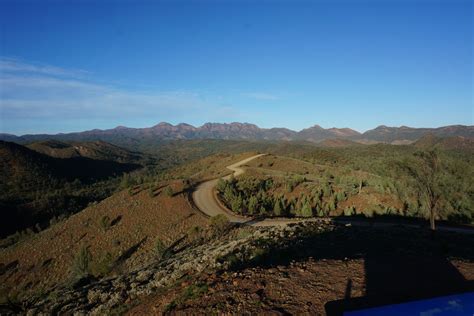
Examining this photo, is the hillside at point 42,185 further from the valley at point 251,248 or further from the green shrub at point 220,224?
the green shrub at point 220,224

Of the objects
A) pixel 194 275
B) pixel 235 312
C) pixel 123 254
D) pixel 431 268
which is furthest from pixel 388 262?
pixel 123 254

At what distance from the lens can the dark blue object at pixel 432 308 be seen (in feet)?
12.2

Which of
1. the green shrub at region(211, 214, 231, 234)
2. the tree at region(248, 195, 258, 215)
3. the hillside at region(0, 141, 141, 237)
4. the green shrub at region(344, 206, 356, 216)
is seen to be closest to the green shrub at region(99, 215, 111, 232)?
the green shrub at region(211, 214, 231, 234)

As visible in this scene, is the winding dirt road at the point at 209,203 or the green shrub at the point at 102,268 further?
the winding dirt road at the point at 209,203

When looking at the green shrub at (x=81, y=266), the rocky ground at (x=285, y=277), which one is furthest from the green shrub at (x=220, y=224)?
the green shrub at (x=81, y=266)

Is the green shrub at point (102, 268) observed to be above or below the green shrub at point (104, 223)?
below

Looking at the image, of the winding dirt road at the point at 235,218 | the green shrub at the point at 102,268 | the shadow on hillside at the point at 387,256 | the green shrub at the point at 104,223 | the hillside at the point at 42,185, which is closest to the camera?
the shadow on hillside at the point at 387,256

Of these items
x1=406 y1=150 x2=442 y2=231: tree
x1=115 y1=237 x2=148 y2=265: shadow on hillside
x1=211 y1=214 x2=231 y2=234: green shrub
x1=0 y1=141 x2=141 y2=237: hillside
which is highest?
x1=406 y1=150 x2=442 y2=231: tree

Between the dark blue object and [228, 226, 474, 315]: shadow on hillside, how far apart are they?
0.27 feet

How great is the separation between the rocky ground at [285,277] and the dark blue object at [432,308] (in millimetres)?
2348

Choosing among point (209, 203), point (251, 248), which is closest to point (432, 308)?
point (251, 248)

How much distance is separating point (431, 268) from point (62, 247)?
33.6 metres

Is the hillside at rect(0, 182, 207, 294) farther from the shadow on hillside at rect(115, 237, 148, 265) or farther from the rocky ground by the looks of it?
the rocky ground

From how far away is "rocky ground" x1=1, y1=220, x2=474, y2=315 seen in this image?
31.1 feet
